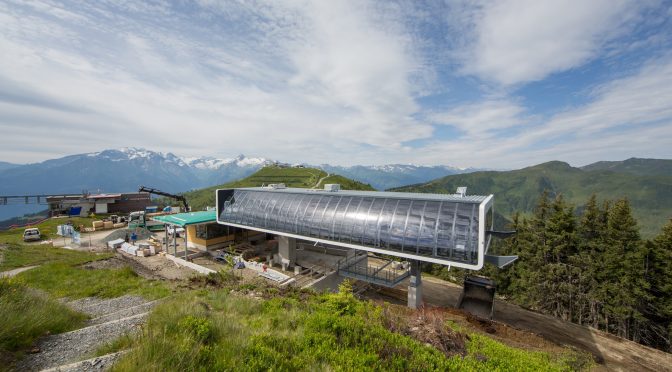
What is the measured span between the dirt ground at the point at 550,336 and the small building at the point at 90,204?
65.1 m

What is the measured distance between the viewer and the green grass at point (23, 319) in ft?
22.5

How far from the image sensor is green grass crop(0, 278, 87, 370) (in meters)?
6.86

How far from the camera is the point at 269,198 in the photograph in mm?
29875

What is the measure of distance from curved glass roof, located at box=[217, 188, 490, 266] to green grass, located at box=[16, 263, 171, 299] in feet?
39.0

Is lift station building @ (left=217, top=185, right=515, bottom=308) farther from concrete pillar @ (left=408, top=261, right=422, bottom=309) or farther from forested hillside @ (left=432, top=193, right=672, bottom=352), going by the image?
forested hillside @ (left=432, top=193, right=672, bottom=352)

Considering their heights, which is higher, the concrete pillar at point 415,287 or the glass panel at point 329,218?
the glass panel at point 329,218

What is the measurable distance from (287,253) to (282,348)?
22071 millimetres

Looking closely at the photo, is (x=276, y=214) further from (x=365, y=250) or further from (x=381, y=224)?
(x=381, y=224)

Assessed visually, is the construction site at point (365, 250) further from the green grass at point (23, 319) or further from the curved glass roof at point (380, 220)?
the green grass at point (23, 319)

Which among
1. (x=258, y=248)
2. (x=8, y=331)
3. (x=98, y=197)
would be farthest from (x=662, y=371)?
(x=98, y=197)

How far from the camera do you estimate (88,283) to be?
17094mm

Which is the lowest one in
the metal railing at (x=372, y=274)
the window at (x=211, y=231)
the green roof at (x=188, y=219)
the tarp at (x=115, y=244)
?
the tarp at (x=115, y=244)

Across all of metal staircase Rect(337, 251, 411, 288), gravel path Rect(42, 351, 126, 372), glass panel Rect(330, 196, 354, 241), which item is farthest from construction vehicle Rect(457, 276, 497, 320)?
gravel path Rect(42, 351, 126, 372)

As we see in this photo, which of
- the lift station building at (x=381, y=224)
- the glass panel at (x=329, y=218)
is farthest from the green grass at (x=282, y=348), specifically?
the glass panel at (x=329, y=218)
